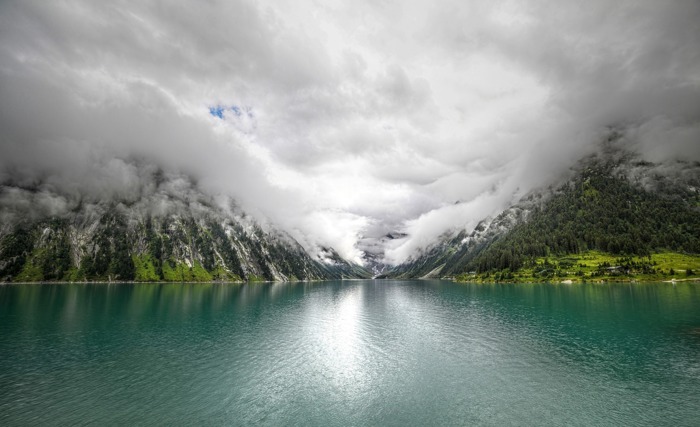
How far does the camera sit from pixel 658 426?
97.4 feet

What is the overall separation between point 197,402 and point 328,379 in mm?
17156

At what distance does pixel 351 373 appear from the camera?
155 feet

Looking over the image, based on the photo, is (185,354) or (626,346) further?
(626,346)

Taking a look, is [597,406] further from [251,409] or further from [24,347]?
[24,347]

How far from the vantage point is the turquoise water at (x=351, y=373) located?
107ft

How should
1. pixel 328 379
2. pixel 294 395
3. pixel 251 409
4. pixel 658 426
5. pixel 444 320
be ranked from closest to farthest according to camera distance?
pixel 658 426 → pixel 251 409 → pixel 294 395 → pixel 328 379 → pixel 444 320

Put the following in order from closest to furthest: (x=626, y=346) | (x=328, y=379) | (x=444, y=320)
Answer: (x=328, y=379) → (x=626, y=346) → (x=444, y=320)

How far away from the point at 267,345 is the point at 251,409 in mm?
30169

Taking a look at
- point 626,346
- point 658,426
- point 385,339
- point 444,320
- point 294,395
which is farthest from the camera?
point 444,320

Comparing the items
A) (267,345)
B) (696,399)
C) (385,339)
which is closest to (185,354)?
(267,345)

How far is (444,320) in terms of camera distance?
93.4 m

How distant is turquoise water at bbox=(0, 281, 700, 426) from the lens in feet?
107

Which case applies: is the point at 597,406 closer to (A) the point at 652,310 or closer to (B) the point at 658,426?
(B) the point at 658,426

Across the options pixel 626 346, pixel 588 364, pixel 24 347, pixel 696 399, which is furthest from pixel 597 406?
pixel 24 347
